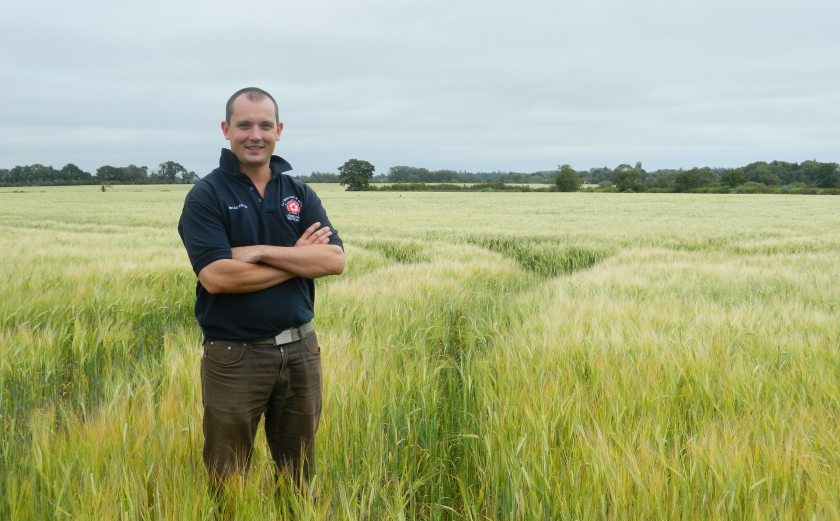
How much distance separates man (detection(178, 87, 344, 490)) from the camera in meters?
2.26

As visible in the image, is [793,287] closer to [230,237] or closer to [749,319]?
[749,319]

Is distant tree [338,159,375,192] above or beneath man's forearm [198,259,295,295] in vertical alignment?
above

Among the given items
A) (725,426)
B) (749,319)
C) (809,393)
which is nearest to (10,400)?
(725,426)

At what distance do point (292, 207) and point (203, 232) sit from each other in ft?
1.43

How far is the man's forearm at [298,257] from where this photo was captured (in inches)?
91.1

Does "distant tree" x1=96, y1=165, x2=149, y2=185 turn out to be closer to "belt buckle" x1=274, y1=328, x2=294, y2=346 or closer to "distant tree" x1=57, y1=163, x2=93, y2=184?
"distant tree" x1=57, y1=163, x2=93, y2=184

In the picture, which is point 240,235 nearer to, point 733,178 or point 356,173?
point 356,173

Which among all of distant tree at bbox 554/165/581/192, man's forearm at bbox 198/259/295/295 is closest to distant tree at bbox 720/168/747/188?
distant tree at bbox 554/165/581/192

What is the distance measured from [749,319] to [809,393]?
183 cm

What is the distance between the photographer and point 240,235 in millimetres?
2412

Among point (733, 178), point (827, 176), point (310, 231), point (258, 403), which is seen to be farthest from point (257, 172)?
point (827, 176)

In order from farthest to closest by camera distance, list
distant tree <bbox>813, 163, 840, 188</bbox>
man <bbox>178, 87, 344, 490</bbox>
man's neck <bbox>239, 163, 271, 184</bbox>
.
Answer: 1. distant tree <bbox>813, 163, 840, 188</bbox>
2. man's neck <bbox>239, 163, 271, 184</bbox>
3. man <bbox>178, 87, 344, 490</bbox>

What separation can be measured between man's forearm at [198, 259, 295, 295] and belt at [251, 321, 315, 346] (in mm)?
229

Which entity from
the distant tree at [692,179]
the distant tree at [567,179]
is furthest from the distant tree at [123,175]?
the distant tree at [692,179]
